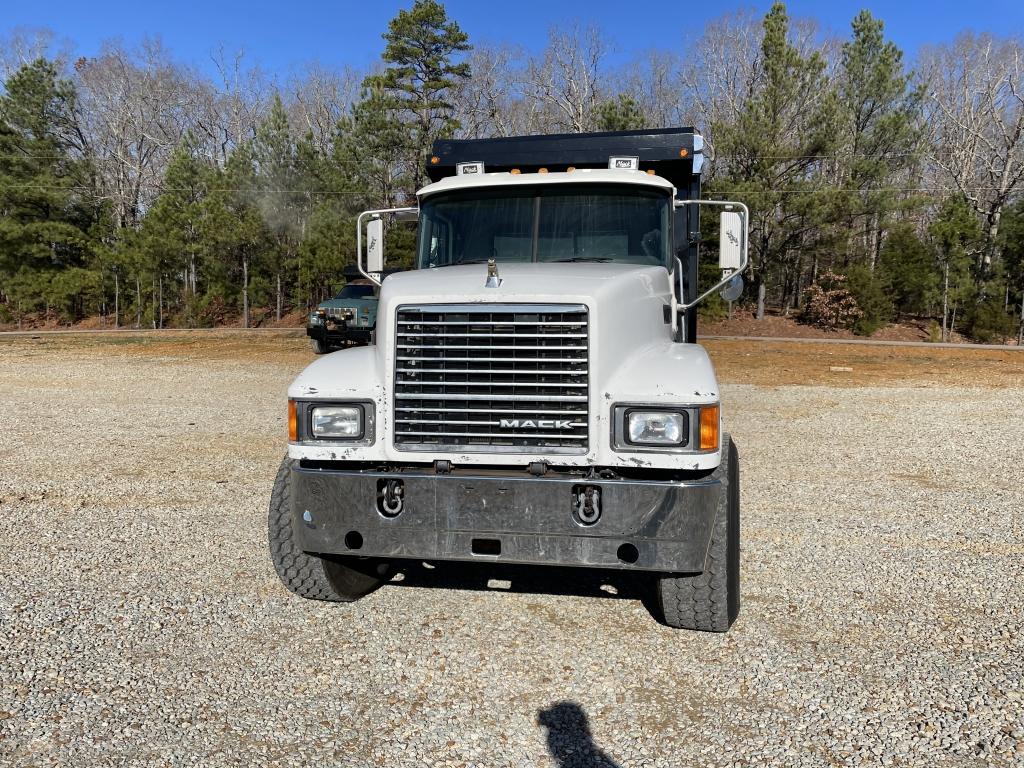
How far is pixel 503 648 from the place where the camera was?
3719 mm

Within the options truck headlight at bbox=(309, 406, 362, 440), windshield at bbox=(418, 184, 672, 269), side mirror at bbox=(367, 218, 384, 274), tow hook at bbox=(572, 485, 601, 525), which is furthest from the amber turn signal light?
side mirror at bbox=(367, 218, 384, 274)

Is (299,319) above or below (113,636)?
above

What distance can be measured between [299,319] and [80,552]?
30946 millimetres

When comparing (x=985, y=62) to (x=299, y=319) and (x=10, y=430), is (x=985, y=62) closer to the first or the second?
(x=299, y=319)

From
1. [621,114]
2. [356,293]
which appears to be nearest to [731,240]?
[356,293]

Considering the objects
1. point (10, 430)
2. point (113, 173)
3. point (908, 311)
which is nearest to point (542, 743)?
point (10, 430)

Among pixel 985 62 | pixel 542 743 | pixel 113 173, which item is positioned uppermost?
pixel 985 62

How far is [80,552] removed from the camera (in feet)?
16.5

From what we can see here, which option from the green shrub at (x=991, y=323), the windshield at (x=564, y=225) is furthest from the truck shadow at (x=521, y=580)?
the green shrub at (x=991, y=323)

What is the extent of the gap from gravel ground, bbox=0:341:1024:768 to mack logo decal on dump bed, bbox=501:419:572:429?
3.48ft

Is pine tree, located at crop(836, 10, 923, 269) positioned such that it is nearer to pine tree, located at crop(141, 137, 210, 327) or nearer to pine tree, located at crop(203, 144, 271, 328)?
pine tree, located at crop(203, 144, 271, 328)

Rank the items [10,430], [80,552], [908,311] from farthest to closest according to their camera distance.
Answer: [908,311]
[10,430]
[80,552]

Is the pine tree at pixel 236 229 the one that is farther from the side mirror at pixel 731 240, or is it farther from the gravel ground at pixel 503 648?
the side mirror at pixel 731 240

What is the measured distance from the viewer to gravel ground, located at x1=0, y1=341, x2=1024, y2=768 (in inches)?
116
